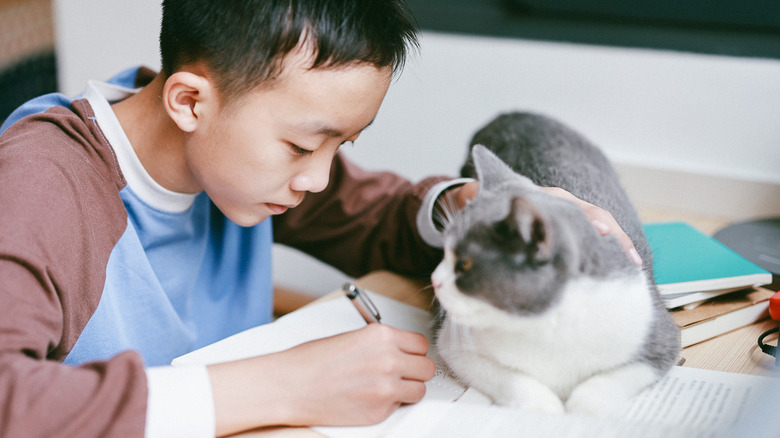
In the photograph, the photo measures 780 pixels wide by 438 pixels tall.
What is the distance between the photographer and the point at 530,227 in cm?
57

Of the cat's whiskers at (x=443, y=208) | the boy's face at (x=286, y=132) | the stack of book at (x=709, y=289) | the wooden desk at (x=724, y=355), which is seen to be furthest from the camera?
the cat's whiskers at (x=443, y=208)

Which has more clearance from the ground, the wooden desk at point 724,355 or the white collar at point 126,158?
the white collar at point 126,158

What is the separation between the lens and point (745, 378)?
0.69 metres

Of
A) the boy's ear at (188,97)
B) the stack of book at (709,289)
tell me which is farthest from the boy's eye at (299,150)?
the stack of book at (709,289)

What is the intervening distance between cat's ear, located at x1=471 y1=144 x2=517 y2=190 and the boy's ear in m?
0.34

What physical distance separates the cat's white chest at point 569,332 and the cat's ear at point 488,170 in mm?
162

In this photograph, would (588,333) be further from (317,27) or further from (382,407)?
(317,27)

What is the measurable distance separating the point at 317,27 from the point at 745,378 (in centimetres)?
63

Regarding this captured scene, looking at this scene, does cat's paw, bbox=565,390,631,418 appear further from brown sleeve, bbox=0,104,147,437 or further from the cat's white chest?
brown sleeve, bbox=0,104,147,437

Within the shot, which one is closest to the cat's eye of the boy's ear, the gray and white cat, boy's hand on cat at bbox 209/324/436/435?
the gray and white cat

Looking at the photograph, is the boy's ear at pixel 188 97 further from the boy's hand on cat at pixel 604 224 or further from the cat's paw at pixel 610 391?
the cat's paw at pixel 610 391

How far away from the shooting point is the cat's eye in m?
0.62

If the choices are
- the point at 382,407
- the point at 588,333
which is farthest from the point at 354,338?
the point at 588,333

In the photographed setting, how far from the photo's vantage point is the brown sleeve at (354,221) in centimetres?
109
